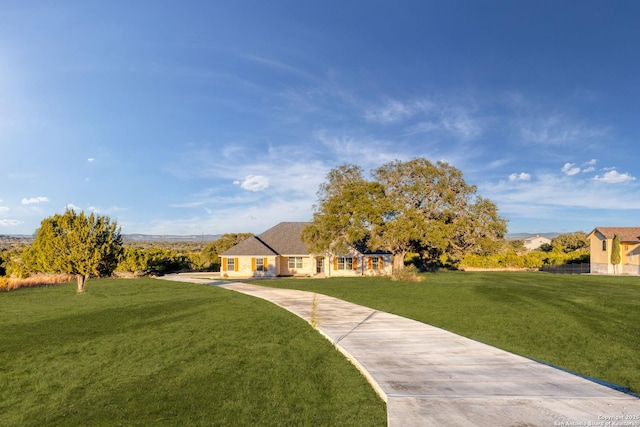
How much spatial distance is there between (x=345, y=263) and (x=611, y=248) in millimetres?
27315

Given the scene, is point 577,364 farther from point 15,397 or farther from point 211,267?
point 211,267

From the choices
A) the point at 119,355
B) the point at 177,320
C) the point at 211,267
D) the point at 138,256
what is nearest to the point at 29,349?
the point at 119,355

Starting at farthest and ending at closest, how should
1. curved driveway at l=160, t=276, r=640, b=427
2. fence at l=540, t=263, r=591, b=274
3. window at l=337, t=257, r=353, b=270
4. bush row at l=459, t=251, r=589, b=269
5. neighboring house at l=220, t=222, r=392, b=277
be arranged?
1. bush row at l=459, t=251, r=589, b=269
2. fence at l=540, t=263, r=591, b=274
3. window at l=337, t=257, r=353, b=270
4. neighboring house at l=220, t=222, r=392, b=277
5. curved driveway at l=160, t=276, r=640, b=427

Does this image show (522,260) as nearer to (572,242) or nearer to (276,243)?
(276,243)

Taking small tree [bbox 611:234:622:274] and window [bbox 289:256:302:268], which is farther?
small tree [bbox 611:234:622:274]

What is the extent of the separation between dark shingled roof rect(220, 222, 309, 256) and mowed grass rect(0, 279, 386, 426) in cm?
2256

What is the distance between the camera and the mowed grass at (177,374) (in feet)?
15.4

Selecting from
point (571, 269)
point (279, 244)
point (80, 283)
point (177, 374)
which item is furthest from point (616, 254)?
point (80, 283)

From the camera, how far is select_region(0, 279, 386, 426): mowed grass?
15.4ft

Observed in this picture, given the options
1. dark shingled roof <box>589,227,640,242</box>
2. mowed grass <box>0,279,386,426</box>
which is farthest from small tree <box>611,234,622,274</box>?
mowed grass <box>0,279,386,426</box>

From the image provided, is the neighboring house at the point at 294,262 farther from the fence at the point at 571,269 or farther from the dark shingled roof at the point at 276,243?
the fence at the point at 571,269

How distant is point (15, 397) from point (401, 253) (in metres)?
26.0

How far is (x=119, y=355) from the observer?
24.1 feet

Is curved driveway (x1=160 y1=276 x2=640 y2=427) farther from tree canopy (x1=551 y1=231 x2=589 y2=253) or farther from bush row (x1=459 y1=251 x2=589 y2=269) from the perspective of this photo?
tree canopy (x1=551 y1=231 x2=589 y2=253)
